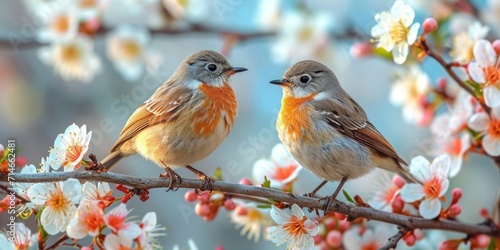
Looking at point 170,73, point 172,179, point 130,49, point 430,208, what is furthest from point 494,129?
point 170,73

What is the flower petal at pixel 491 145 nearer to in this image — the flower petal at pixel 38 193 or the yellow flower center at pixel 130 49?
the flower petal at pixel 38 193

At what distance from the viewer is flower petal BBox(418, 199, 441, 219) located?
2.94 meters

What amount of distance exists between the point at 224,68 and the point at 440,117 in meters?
1.12

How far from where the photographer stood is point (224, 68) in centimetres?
369

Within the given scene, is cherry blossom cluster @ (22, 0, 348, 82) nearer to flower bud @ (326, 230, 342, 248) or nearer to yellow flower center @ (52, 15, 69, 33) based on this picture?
yellow flower center @ (52, 15, 69, 33)

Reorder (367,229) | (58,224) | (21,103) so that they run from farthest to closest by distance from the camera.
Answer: (21,103)
(367,229)
(58,224)

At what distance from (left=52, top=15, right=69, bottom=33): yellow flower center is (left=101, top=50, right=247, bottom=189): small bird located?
77cm

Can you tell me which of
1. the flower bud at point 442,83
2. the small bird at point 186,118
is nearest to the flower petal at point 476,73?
the flower bud at point 442,83

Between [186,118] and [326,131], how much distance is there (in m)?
→ 0.69

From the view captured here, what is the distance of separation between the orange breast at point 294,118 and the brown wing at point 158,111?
1.59ft

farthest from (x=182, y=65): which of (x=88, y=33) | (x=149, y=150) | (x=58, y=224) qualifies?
(x=58, y=224)

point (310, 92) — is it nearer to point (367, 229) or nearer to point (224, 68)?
point (224, 68)

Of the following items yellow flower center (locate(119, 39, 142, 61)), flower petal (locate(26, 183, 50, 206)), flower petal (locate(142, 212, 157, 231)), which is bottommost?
flower petal (locate(142, 212, 157, 231))

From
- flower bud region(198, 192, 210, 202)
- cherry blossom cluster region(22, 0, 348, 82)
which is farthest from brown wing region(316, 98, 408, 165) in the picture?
cherry blossom cluster region(22, 0, 348, 82)
